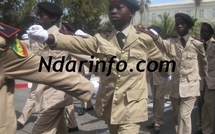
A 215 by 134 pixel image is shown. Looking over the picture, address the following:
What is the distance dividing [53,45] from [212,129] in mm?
3677

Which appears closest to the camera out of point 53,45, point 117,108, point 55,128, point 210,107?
point 53,45

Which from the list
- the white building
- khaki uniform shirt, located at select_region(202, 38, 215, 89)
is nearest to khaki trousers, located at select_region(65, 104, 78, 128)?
khaki uniform shirt, located at select_region(202, 38, 215, 89)

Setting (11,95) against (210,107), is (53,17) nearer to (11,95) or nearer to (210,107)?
(11,95)

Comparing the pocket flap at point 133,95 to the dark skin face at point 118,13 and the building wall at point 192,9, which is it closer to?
the dark skin face at point 118,13

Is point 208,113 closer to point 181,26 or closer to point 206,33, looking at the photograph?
point 206,33

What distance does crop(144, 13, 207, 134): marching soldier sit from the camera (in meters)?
4.90

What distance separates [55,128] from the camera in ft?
13.2

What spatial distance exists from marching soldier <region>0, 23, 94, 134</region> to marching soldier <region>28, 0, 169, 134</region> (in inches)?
42.6

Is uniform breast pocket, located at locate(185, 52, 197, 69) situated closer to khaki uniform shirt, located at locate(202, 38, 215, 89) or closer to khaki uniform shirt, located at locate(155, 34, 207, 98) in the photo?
khaki uniform shirt, located at locate(155, 34, 207, 98)

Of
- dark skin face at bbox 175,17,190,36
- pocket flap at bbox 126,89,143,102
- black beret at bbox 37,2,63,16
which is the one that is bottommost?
pocket flap at bbox 126,89,143,102

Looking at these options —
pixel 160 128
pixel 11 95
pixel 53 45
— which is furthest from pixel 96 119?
pixel 11 95

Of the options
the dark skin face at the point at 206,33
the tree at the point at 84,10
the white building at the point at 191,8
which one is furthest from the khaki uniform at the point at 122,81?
the white building at the point at 191,8

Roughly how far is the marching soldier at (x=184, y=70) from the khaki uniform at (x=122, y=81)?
1.34 metres

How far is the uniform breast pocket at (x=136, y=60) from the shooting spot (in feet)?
11.7
